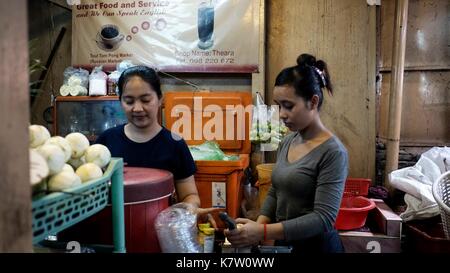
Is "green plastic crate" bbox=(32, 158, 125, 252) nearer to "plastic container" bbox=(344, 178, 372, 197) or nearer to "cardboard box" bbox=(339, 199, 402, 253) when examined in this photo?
"cardboard box" bbox=(339, 199, 402, 253)

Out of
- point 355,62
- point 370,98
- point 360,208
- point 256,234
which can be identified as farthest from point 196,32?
point 256,234

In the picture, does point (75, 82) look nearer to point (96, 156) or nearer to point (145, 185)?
point (145, 185)

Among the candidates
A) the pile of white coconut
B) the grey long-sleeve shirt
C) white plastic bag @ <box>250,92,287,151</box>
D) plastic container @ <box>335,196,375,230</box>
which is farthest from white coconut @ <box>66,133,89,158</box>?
white plastic bag @ <box>250,92,287,151</box>

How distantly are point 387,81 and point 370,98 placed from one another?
0.92ft

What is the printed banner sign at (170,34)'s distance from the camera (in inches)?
153

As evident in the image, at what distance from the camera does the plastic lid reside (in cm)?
121

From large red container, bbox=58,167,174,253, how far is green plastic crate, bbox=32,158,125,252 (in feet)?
0.33

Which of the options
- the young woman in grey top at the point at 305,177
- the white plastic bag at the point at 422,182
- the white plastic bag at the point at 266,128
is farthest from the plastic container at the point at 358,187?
the young woman in grey top at the point at 305,177

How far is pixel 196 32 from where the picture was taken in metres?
3.94

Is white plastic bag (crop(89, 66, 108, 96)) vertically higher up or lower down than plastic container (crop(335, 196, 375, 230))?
higher up

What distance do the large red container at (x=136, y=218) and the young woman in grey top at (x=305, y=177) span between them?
390mm

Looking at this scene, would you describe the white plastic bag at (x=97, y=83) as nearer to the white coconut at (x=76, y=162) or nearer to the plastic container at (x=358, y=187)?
the plastic container at (x=358, y=187)

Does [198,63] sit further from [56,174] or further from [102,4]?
[56,174]

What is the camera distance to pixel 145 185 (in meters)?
1.23
